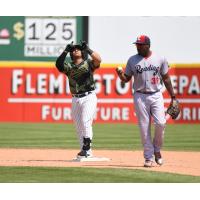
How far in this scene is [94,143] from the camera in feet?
63.0

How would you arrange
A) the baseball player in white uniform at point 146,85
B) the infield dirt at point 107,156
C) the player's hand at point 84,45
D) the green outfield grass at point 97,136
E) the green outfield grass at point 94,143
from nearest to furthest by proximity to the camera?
the green outfield grass at point 94,143 < the baseball player in white uniform at point 146,85 < the infield dirt at point 107,156 < the player's hand at point 84,45 < the green outfield grass at point 97,136

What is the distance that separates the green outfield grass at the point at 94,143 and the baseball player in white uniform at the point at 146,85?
0.78 metres

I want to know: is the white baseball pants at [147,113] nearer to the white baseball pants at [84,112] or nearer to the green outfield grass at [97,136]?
the white baseball pants at [84,112]

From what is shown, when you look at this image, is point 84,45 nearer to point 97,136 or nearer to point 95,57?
point 95,57

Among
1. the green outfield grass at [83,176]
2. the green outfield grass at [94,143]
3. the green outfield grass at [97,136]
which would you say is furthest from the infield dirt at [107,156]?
the green outfield grass at [97,136]

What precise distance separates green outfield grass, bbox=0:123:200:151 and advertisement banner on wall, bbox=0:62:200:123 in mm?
904

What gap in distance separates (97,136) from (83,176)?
10.6 meters

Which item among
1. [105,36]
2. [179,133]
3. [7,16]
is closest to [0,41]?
[7,16]

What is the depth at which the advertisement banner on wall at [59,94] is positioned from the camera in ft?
90.6

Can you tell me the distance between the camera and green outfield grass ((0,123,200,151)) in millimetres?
18375

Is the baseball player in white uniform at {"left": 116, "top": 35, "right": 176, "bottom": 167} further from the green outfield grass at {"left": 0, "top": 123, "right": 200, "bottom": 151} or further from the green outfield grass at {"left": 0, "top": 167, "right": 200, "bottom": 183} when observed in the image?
the green outfield grass at {"left": 0, "top": 123, "right": 200, "bottom": 151}

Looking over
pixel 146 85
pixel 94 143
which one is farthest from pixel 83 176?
pixel 94 143

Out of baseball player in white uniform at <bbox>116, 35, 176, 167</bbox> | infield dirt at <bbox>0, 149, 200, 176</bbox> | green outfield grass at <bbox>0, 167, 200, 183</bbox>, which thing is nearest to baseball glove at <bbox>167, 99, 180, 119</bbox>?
baseball player in white uniform at <bbox>116, 35, 176, 167</bbox>
